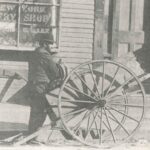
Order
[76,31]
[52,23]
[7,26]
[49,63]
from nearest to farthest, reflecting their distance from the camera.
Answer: [49,63], [7,26], [52,23], [76,31]

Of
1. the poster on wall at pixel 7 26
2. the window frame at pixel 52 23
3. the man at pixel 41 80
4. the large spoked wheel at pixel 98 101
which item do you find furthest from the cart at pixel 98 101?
the poster on wall at pixel 7 26

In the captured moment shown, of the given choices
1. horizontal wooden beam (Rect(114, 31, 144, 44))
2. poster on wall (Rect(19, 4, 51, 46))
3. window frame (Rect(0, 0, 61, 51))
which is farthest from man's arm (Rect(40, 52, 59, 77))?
horizontal wooden beam (Rect(114, 31, 144, 44))

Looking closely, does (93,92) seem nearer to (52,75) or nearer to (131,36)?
(52,75)

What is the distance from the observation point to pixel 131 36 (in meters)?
14.0

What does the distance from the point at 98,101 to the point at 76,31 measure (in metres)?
3.38

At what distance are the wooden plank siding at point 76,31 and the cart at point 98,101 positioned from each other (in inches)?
108

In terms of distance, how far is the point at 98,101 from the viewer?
9.88 m

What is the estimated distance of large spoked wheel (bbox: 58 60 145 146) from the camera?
32.4 feet

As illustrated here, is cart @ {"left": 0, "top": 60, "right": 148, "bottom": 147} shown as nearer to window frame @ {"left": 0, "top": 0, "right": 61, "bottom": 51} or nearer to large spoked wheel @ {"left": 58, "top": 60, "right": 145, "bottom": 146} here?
large spoked wheel @ {"left": 58, "top": 60, "right": 145, "bottom": 146}

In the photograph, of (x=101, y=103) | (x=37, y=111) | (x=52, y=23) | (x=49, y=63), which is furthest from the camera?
(x=52, y=23)

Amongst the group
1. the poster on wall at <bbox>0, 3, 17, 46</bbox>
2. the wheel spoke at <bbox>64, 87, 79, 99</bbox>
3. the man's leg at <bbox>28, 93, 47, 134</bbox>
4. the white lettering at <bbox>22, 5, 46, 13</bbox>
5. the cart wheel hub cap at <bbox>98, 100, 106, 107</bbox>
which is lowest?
the man's leg at <bbox>28, 93, 47, 134</bbox>

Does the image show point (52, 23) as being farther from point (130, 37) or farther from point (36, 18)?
point (130, 37)

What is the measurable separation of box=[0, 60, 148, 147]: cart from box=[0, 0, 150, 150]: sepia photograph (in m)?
0.02

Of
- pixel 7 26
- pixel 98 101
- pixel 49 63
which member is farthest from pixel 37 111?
pixel 7 26
